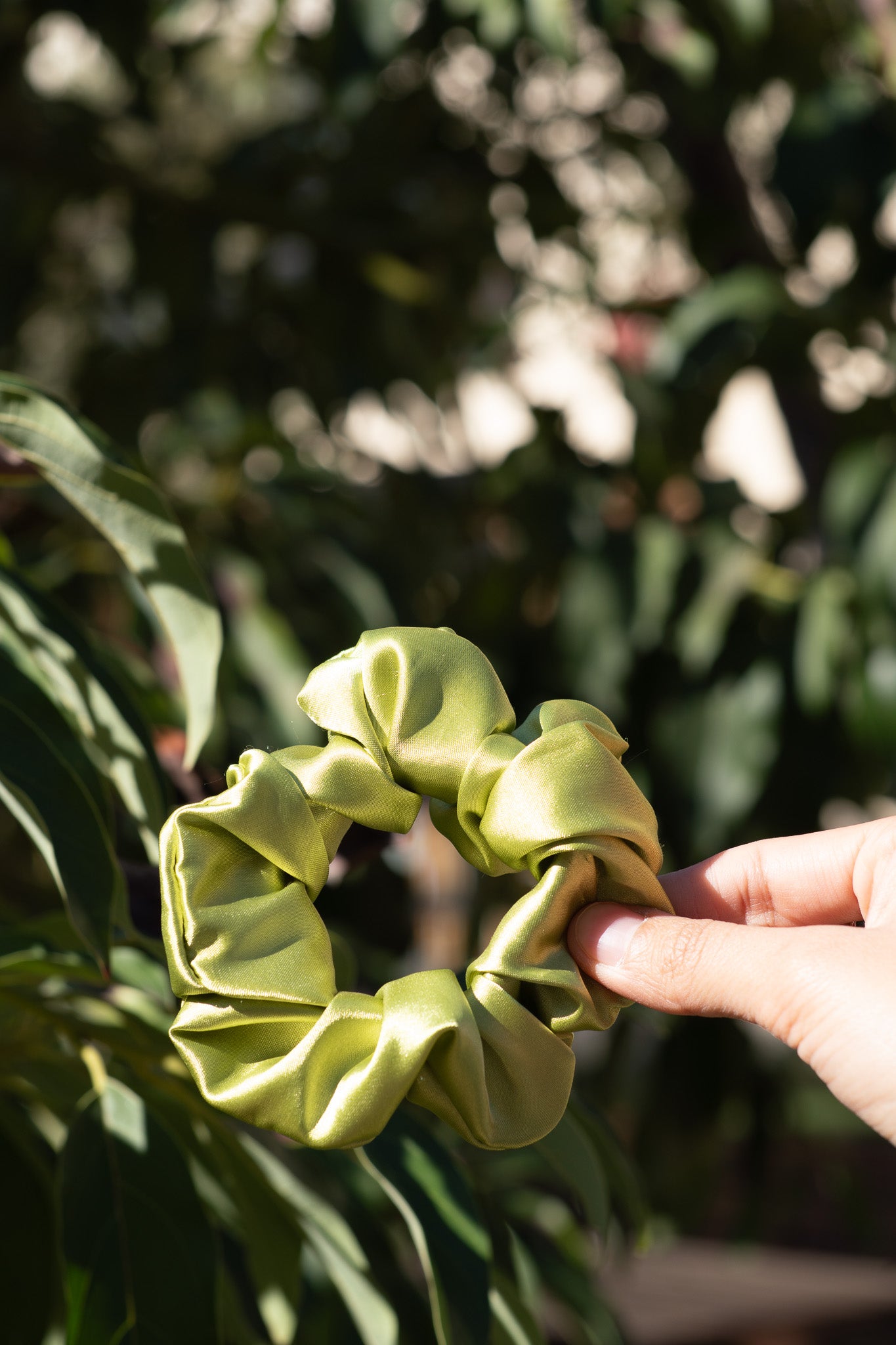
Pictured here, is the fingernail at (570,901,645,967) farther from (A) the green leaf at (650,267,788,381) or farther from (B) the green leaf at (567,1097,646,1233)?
(A) the green leaf at (650,267,788,381)

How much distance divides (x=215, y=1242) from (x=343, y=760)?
1.17ft

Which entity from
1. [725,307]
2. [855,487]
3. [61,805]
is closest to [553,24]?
[725,307]

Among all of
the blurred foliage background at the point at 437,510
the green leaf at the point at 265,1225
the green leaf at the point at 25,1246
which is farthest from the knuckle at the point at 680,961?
the green leaf at the point at 25,1246

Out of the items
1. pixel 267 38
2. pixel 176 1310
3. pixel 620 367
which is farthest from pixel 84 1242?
pixel 267 38

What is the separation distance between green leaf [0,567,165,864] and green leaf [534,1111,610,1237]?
0.32m

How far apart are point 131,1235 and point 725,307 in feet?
3.49

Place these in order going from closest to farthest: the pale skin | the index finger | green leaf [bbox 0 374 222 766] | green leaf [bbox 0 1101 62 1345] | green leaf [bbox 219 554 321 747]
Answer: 1. the pale skin
2. the index finger
3. green leaf [bbox 0 374 222 766]
4. green leaf [bbox 0 1101 62 1345]
5. green leaf [bbox 219 554 321 747]

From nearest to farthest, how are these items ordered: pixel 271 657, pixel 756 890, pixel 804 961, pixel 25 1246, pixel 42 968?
pixel 804 961, pixel 756 890, pixel 42 968, pixel 25 1246, pixel 271 657

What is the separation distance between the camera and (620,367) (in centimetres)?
148

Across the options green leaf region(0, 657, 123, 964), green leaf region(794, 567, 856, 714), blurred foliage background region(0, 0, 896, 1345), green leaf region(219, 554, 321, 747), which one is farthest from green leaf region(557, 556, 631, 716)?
green leaf region(0, 657, 123, 964)

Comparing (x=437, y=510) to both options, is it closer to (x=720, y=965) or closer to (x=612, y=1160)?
(x=612, y=1160)

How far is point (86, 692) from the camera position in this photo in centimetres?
70

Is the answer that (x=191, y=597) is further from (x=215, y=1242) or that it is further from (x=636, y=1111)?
(x=636, y=1111)

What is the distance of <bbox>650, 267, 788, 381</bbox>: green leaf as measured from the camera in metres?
1.32
